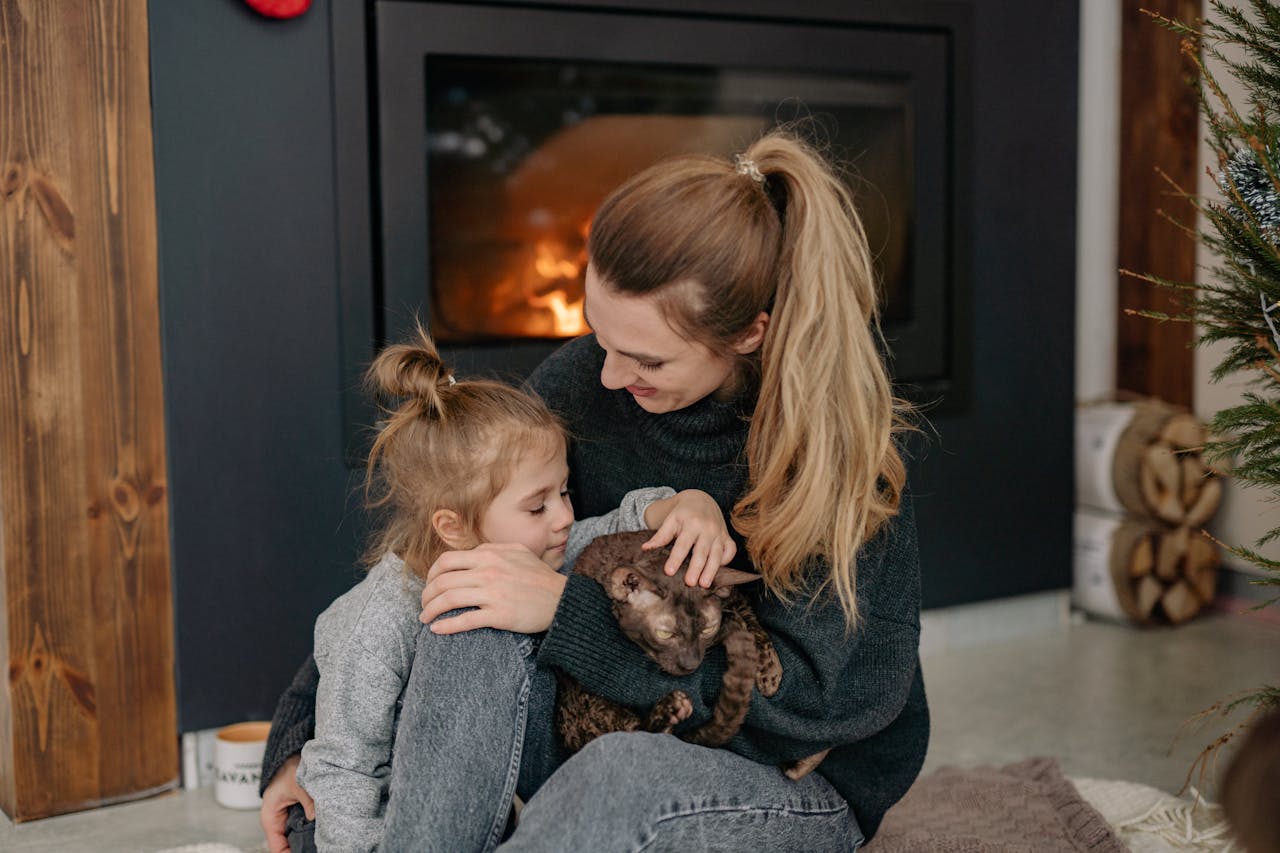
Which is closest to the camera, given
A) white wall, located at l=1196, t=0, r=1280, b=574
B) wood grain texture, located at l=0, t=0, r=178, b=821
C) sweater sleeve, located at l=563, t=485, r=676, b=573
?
sweater sleeve, located at l=563, t=485, r=676, b=573

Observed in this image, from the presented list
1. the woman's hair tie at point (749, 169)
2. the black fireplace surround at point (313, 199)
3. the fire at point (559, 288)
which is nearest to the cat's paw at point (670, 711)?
the woman's hair tie at point (749, 169)

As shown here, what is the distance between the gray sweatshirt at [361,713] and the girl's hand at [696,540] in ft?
0.35

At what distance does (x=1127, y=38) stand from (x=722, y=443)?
2.27 metres

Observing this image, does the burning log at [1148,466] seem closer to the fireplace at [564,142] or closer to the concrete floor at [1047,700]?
the concrete floor at [1047,700]

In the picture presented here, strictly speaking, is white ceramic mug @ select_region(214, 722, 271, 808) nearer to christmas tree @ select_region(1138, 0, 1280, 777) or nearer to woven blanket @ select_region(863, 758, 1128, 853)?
woven blanket @ select_region(863, 758, 1128, 853)

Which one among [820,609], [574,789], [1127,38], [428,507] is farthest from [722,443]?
[1127,38]

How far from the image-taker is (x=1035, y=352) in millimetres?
2789

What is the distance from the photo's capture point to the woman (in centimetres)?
123

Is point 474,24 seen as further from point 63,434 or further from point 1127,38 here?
point 1127,38

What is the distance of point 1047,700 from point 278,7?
5.97 ft

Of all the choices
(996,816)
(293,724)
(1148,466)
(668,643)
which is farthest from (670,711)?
(1148,466)

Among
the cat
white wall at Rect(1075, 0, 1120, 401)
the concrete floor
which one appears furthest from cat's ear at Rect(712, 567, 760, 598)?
white wall at Rect(1075, 0, 1120, 401)

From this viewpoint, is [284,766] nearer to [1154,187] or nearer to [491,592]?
→ [491,592]

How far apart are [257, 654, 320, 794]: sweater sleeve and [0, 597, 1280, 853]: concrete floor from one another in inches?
15.2
